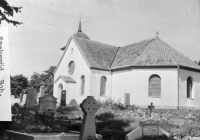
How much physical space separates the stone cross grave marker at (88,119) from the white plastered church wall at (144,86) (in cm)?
1368

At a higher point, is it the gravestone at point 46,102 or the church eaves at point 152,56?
the church eaves at point 152,56

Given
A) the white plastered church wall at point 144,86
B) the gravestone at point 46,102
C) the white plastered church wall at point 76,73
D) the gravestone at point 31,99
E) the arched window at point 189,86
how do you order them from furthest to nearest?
1. the white plastered church wall at point 76,73
2. the arched window at point 189,86
3. the white plastered church wall at point 144,86
4. the gravestone at point 31,99
5. the gravestone at point 46,102

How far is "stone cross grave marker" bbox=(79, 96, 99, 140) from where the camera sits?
9558mm

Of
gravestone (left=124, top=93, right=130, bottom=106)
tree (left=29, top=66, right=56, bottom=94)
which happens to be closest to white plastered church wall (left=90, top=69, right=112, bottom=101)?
gravestone (left=124, top=93, right=130, bottom=106)

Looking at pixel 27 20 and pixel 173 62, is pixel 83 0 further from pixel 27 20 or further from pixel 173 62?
pixel 173 62

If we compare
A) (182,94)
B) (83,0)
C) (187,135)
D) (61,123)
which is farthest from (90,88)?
(187,135)

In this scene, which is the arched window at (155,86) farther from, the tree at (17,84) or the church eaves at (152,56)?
the tree at (17,84)

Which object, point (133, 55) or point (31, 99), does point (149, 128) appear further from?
point (133, 55)

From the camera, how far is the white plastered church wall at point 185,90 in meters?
22.4

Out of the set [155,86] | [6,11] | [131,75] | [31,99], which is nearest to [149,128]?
[6,11]

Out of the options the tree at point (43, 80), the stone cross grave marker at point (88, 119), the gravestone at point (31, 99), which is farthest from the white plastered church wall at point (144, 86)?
the tree at point (43, 80)

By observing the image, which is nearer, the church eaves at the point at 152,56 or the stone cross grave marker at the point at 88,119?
the stone cross grave marker at the point at 88,119

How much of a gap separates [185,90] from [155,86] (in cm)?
260

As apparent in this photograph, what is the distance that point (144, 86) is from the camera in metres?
23.2
